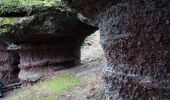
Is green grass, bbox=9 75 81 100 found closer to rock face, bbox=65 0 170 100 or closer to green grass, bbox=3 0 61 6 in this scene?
green grass, bbox=3 0 61 6

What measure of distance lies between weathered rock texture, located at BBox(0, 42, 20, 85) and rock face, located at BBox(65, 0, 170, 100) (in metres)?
4.13

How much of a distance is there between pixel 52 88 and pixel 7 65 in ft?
8.45

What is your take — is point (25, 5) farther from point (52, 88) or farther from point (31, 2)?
point (52, 88)

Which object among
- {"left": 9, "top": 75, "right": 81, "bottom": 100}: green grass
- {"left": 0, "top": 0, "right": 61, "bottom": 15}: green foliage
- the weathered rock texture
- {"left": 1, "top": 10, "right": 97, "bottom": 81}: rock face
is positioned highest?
{"left": 0, "top": 0, "right": 61, "bottom": 15}: green foliage

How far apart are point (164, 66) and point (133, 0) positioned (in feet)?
1.69

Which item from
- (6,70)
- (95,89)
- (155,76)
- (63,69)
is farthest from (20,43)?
(155,76)

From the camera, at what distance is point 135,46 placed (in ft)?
7.50

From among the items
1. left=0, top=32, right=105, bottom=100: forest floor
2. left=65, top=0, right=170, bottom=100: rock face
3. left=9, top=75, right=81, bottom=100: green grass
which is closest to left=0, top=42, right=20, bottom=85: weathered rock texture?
left=0, top=32, right=105, bottom=100: forest floor

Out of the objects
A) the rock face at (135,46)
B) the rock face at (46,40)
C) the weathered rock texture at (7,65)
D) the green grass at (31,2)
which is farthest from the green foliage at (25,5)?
the rock face at (135,46)

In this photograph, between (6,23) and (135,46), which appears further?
(6,23)

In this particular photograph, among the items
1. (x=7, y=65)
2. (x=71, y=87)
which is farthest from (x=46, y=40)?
(x=7, y=65)

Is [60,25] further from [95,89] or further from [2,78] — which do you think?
[2,78]

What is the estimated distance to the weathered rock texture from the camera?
655 cm

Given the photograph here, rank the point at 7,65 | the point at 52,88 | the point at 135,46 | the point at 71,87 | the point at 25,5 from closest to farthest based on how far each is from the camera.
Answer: the point at 135,46, the point at 71,87, the point at 52,88, the point at 25,5, the point at 7,65
